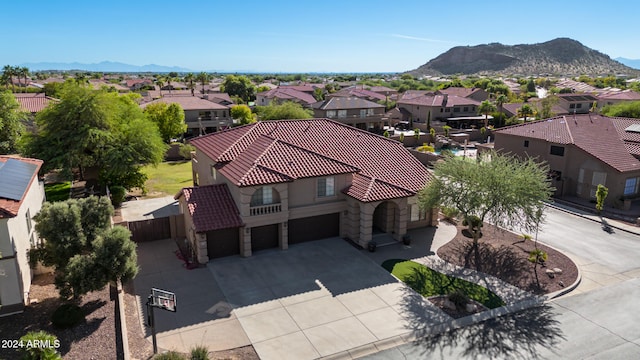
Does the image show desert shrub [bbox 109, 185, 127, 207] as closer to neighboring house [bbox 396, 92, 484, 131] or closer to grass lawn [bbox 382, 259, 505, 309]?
grass lawn [bbox 382, 259, 505, 309]

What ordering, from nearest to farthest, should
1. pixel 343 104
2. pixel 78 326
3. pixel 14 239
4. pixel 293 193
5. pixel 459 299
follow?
pixel 78 326 < pixel 14 239 < pixel 459 299 < pixel 293 193 < pixel 343 104

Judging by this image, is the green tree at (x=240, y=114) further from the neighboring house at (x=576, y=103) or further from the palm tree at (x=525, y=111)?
the neighboring house at (x=576, y=103)

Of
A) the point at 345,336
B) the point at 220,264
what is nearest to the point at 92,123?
the point at 220,264

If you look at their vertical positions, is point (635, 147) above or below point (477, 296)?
above

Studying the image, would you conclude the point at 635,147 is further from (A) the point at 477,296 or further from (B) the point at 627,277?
(A) the point at 477,296

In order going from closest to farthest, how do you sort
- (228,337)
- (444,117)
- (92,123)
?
(228,337) → (92,123) → (444,117)

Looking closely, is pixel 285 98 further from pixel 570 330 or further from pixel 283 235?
pixel 570 330

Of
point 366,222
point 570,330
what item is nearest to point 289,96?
point 366,222

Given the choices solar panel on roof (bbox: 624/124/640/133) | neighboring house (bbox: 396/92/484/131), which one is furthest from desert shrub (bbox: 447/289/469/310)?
neighboring house (bbox: 396/92/484/131)
